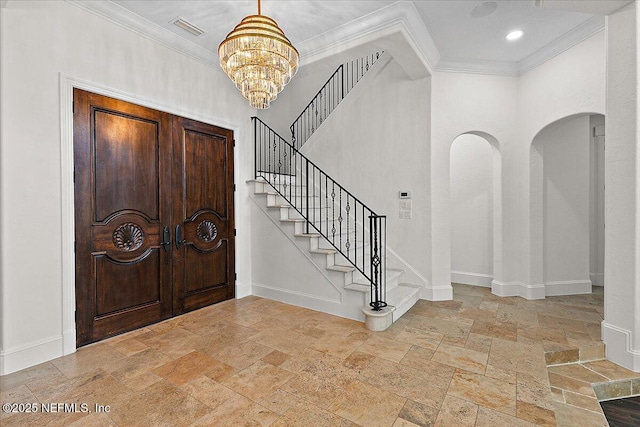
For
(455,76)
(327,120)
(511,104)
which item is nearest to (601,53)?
(511,104)

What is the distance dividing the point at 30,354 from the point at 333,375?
2718mm

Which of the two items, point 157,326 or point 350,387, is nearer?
point 350,387

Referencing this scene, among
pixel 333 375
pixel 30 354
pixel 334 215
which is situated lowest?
pixel 333 375

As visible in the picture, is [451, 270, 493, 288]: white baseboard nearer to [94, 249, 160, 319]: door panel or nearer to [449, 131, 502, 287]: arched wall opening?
[449, 131, 502, 287]: arched wall opening

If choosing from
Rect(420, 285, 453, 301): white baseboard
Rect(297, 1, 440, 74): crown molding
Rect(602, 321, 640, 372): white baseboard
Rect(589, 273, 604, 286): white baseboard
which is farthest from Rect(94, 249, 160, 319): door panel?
Rect(589, 273, 604, 286): white baseboard

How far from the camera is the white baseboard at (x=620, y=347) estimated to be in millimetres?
2672

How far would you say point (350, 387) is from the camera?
2.37 metres

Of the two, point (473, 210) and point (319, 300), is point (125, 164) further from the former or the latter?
point (473, 210)

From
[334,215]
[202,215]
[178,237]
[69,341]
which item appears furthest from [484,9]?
[69,341]

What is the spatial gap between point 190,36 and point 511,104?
4.71m

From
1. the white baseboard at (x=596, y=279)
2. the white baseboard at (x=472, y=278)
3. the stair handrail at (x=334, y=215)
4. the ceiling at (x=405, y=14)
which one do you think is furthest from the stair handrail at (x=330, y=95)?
the white baseboard at (x=596, y=279)

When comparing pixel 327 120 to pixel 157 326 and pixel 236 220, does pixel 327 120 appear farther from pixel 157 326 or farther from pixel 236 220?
pixel 157 326

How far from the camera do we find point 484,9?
3.40 meters

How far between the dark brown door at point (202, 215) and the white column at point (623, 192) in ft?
14.6
